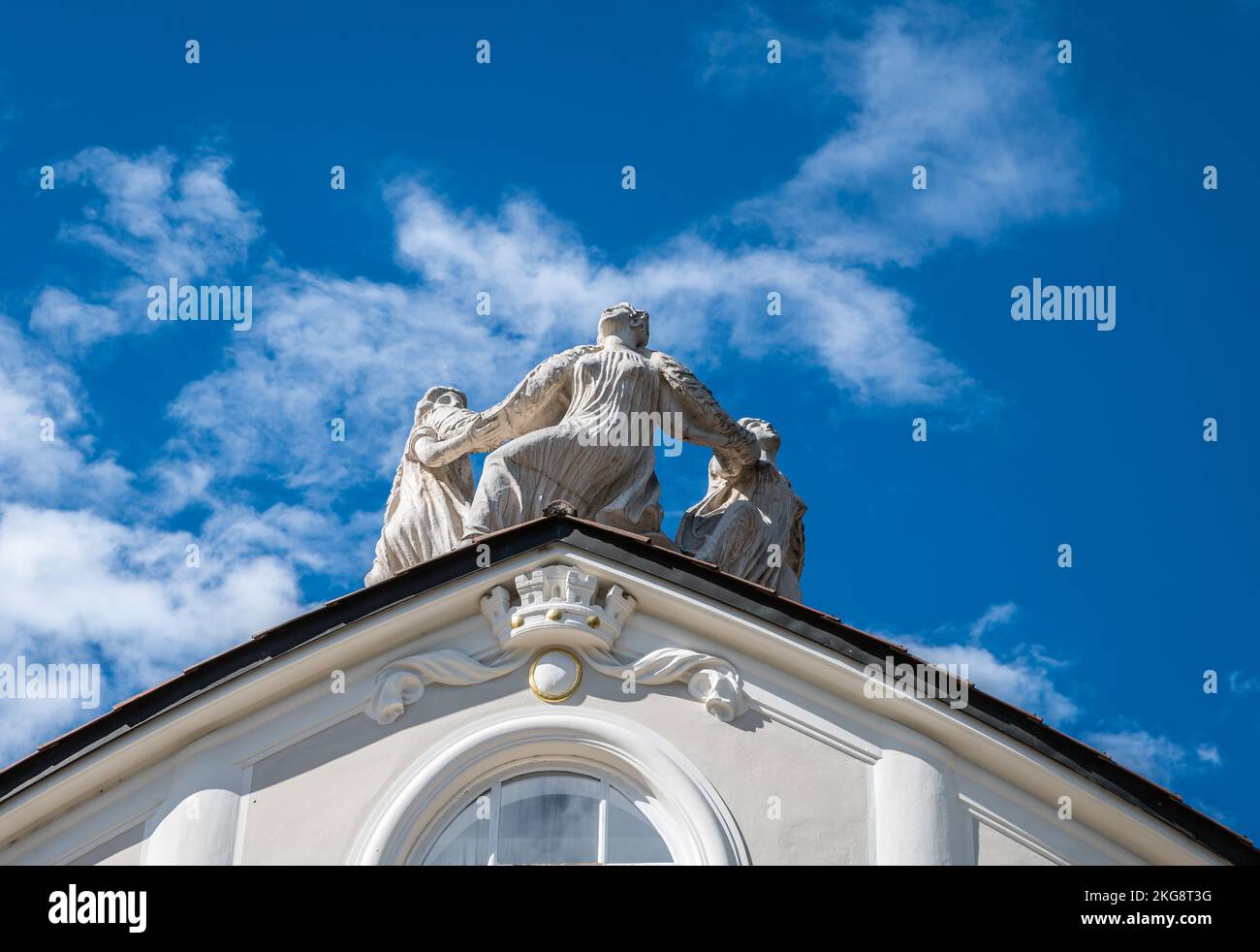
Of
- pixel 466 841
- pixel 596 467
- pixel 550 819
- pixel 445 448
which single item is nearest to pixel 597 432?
pixel 596 467

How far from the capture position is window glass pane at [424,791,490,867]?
14477mm

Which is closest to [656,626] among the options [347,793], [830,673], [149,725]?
[830,673]

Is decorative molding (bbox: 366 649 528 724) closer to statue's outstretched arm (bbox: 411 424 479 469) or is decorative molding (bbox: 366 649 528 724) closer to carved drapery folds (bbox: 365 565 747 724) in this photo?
carved drapery folds (bbox: 365 565 747 724)

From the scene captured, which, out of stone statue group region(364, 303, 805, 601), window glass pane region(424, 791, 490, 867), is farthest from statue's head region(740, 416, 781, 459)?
window glass pane region(424, 791, 490, 867)

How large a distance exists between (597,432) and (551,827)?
3.53 m

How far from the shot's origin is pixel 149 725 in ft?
48.6

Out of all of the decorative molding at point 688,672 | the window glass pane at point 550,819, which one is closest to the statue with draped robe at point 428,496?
the decorative molding at point 688,672

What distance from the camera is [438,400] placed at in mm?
18250

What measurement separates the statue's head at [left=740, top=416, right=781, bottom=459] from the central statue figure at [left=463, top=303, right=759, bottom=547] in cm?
51

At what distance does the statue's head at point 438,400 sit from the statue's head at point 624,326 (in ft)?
3.85
